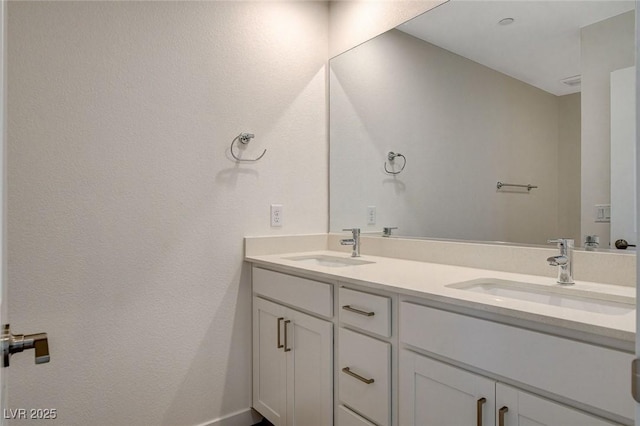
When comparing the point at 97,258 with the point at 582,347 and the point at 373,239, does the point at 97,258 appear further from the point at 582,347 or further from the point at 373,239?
the point at 582,347

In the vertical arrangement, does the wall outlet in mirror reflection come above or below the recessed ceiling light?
below

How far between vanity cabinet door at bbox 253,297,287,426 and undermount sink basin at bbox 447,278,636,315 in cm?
81

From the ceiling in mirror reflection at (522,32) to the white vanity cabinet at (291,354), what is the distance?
109 centimetres

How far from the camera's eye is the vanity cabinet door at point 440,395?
1.00 m

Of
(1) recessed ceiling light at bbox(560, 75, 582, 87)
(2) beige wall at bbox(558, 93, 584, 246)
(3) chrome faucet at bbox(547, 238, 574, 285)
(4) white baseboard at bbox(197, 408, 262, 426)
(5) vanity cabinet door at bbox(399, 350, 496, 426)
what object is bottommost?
(4) white baseboard at bbox(197, 408, 262, 426)

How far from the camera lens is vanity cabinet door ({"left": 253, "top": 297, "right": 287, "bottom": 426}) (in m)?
1.74

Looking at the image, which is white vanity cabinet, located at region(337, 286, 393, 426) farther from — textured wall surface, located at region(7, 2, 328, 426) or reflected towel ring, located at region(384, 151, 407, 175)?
reflected towel ring, located at region(384, 151, 407, 175)

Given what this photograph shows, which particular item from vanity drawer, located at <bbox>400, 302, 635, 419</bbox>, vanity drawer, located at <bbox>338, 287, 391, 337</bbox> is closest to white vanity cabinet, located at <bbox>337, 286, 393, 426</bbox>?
vanity drawer, located at <bbox>338, 287, 391, 337</bbox>

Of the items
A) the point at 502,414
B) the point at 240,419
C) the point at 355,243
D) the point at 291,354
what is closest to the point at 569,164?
the point at 502,414

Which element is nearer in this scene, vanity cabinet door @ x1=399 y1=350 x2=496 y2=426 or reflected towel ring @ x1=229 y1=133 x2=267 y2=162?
vanity cabinet door @ x1=399 y1=350 x2=496 y2=426

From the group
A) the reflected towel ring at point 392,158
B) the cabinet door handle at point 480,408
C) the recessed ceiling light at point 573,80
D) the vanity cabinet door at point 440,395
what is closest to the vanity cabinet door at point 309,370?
the vanity cabinet door at point 440,395

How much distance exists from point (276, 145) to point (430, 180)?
2.55ft

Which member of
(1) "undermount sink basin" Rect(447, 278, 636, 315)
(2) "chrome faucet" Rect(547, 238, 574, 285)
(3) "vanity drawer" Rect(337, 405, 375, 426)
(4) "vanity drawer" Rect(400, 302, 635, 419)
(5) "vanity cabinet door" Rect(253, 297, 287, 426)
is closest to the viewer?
(4) "vanity drawer" Rect(400, 302, 635, 419)

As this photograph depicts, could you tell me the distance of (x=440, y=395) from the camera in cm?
110
